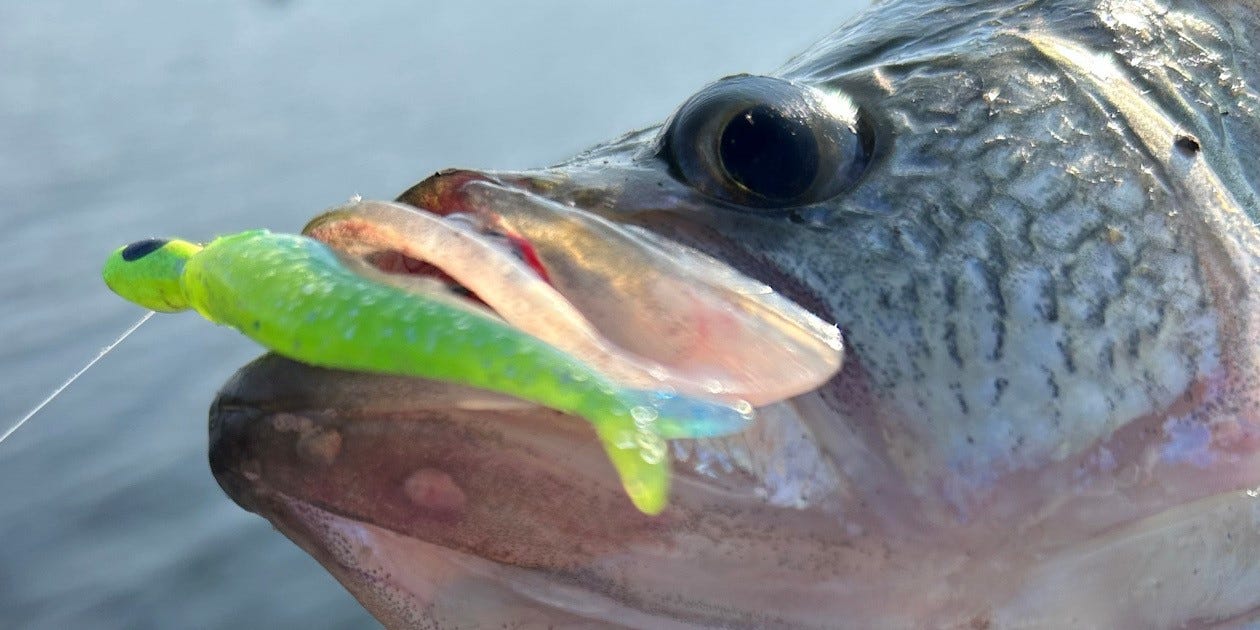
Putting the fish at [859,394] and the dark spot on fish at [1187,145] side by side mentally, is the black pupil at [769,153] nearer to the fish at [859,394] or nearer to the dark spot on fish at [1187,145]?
the fish at [859,394]

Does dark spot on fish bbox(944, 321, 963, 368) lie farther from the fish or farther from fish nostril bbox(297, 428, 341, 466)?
fish nostril bbox(297, 428, 341, 466)

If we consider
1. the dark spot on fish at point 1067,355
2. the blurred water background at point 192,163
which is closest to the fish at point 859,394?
the dark spot on fish at point 1067,355

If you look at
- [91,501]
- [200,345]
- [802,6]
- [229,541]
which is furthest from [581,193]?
[802,6]

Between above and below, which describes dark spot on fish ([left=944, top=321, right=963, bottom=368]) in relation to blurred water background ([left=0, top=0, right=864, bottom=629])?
above

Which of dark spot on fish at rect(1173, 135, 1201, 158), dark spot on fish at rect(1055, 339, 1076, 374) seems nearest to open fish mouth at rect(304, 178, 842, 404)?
dark spot on fish at rect(1055, 339, 1076, 374)

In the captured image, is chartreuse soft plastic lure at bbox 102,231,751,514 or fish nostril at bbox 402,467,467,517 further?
fish nostril at bbox 402,467,467,517

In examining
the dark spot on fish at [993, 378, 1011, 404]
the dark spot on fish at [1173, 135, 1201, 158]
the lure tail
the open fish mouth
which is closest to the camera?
the lure tail

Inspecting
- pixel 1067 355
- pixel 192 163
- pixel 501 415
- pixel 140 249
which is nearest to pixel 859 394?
pixel 1067 355

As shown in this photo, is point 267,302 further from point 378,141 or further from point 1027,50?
point 378,141
